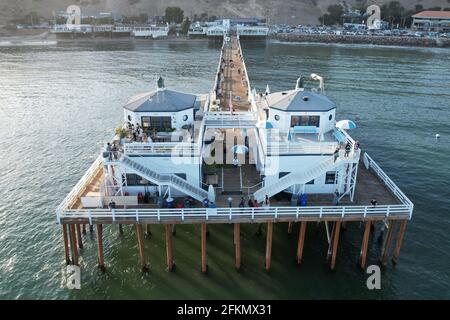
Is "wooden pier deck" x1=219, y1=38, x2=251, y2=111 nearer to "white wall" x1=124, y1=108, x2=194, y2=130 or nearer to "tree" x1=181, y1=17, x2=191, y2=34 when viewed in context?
"white wall" x1=124, y1=108, x2=194, y2=130

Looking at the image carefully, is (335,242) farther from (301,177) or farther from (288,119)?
(288,119)

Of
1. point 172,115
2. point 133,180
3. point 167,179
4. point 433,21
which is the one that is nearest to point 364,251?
point 167,179

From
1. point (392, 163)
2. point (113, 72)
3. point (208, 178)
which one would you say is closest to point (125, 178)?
point (208, 178)

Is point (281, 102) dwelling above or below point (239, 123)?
above
